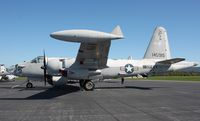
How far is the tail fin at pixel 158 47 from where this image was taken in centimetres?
2847

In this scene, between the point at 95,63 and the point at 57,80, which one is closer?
the point at 95,63

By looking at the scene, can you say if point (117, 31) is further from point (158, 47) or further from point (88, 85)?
point (158, 47)

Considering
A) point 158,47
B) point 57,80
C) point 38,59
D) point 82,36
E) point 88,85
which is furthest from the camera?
point 158,47

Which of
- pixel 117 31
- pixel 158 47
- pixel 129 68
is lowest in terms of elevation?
pixel 129 68

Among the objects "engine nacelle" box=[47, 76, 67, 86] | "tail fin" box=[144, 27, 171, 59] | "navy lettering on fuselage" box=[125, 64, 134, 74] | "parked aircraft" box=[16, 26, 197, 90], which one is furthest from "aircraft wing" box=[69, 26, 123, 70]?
"tail fin" box=[144, 27, 171, 59]

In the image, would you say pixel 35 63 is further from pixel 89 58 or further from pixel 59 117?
pixel 59 117

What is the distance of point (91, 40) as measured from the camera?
16.4 metres

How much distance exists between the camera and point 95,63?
23141 mm

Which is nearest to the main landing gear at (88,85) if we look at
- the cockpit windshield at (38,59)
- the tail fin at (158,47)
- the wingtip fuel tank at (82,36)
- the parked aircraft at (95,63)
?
the parked aircraft at (95,63)

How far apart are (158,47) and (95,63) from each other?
28.5 feet

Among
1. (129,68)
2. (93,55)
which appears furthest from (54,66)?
(129,68)

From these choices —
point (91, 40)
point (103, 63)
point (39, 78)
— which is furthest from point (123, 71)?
point (91, 40)

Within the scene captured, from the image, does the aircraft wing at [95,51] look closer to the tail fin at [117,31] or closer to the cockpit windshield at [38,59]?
the tail fin at [117,31]

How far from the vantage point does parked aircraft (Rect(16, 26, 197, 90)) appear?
648 inches
